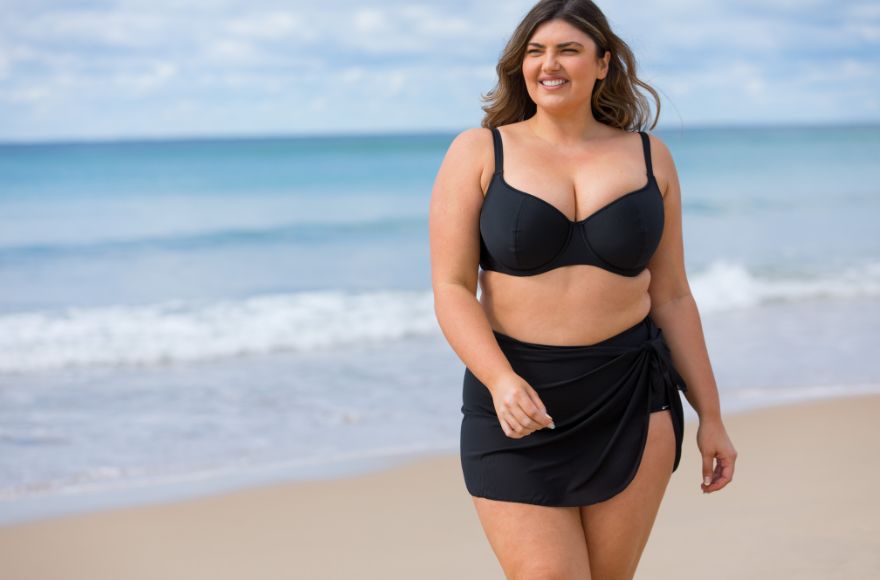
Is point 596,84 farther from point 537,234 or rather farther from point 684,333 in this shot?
point 684,333

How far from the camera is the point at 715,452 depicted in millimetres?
2744

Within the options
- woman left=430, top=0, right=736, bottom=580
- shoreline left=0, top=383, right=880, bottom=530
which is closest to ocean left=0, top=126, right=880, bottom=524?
shoreline left=0, top=383, right=880, bottom=530

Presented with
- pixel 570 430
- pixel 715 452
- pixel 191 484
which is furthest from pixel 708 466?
pixel 191 484

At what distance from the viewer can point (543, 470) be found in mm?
2475

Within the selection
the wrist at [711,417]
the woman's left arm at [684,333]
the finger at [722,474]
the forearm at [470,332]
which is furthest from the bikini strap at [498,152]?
the finger at [722,474]

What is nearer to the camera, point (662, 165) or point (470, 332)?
point (470, 332)

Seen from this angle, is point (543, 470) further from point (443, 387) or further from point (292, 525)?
point (443, 387)

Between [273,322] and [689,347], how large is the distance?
804 centimetres

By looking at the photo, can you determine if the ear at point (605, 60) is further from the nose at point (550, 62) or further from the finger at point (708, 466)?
the finger at point (708, 466)

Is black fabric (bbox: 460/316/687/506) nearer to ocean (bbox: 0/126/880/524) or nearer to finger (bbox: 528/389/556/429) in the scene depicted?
finger (bbox: 528/389/556/429)

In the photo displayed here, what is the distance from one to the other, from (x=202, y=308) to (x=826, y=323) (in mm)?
5973

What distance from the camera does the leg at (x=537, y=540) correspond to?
7.86 feet

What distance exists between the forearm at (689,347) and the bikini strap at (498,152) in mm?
564

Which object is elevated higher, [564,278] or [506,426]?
[564,278]
